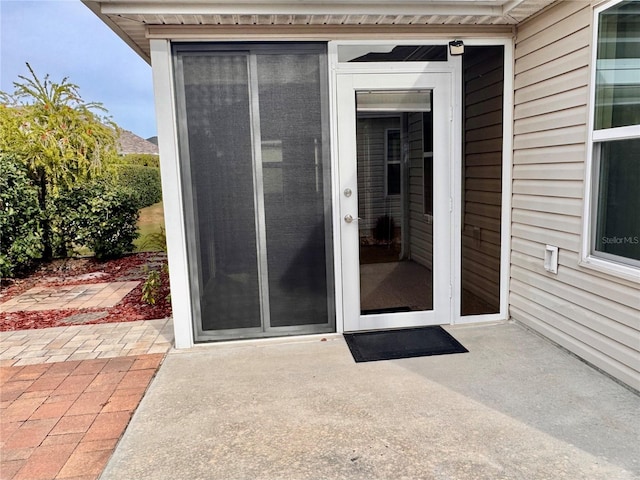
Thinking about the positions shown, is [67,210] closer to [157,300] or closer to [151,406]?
[157,300]

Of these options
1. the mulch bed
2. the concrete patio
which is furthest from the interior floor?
the mulch bed

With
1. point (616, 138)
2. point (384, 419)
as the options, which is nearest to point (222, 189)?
point (384, 419)

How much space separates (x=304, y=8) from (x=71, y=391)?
9.92ft

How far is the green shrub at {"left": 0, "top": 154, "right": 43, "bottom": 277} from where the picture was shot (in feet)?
→ 18.4

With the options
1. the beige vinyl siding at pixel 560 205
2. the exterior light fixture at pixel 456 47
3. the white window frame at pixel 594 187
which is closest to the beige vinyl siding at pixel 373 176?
the exterior light fixture at pixel 456 47

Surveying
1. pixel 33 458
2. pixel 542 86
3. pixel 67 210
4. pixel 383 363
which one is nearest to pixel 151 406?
pixel 33 458

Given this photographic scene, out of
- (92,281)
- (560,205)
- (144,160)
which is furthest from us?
(144,160)

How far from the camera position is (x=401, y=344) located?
11.1ft

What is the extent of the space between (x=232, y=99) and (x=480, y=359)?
8.81ft

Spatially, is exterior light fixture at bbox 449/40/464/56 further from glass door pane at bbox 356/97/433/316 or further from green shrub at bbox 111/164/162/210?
green shrub at bbox 111/164/162/210

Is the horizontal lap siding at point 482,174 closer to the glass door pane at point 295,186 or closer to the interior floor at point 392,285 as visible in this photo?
the interior floor at point 392,285

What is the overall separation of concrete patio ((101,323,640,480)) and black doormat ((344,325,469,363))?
10cm

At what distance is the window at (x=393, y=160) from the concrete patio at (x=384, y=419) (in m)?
1.40

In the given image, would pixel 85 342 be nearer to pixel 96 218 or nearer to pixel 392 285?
pixel 392 285
